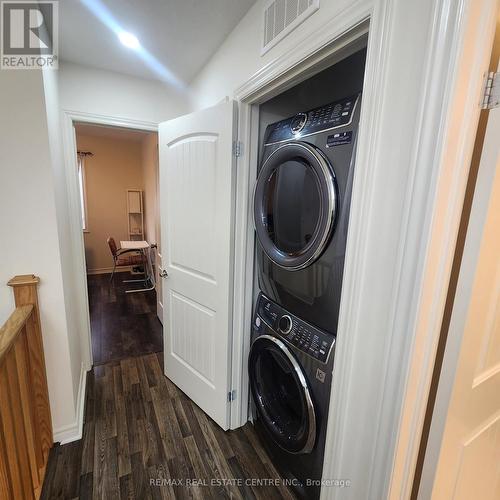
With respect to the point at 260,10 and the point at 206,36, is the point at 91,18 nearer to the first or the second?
the point at 206,36

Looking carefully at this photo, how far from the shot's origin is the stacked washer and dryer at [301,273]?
1000mm

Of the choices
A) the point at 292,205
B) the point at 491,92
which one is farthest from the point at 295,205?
the point at 491,92

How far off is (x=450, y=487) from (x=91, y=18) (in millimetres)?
2643

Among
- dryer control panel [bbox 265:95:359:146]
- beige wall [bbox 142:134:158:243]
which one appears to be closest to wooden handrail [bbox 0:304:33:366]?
dryer control panel [bbox 265:95:359:146]

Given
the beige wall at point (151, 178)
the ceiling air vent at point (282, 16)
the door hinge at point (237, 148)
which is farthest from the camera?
the beige wall at point (151, 178)

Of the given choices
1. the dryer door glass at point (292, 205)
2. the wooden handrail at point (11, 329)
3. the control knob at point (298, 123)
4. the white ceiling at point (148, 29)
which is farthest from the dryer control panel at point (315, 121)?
the wooden handrail at point (11, 329)

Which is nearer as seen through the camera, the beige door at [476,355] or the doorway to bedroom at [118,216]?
the beige door at [476,355]

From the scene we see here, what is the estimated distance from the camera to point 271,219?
1358 millimetres

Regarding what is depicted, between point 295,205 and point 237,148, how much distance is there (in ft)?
1.64

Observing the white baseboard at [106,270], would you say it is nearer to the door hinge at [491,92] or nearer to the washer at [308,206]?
the washer at [308,206]

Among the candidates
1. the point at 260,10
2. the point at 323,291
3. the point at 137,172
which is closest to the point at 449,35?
the point at 323,291

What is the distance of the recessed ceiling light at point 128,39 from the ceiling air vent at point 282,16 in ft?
2.90

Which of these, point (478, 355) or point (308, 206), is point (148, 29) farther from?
point (478, 355)

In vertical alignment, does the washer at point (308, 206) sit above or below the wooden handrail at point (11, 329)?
above
